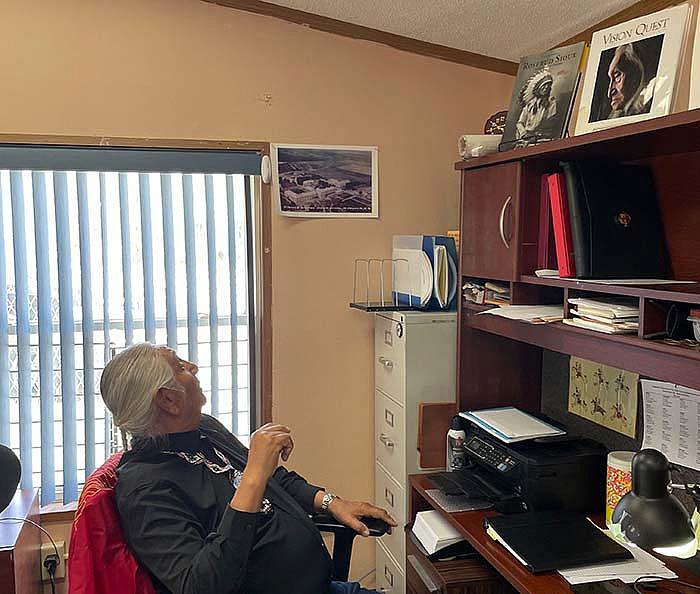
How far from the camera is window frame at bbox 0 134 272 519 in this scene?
2.47 m

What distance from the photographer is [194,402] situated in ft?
6.00

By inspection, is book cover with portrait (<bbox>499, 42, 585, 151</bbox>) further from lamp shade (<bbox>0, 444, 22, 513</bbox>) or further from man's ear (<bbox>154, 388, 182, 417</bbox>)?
lamp shade (<bbox>0, 444, 22, 513</bbox>)

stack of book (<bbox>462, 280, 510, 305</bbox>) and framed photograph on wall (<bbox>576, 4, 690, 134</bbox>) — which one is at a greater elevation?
framed photograph on wall (<bbox>576, 4, 690, 134</bbox>)

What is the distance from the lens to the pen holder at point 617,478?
1.79 m

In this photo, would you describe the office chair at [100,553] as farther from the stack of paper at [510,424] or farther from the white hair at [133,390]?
the stack of paper at [510,424]

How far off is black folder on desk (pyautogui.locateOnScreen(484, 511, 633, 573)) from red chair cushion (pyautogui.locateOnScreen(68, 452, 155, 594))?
33.9 inches

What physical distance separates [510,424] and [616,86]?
1.00m

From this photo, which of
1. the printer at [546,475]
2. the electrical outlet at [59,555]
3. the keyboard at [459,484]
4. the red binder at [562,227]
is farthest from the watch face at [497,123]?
the electrical outlet at [59,555]

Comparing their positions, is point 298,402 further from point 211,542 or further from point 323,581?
point 211,542

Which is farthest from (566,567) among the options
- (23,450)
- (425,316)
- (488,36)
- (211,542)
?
(23,450)

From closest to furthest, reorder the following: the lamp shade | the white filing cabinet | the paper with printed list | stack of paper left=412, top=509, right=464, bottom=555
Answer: the paper with printed list → stack of paper left=412, top=509, right=464, bottom=555 → the lamp shade → the white filing cabinet

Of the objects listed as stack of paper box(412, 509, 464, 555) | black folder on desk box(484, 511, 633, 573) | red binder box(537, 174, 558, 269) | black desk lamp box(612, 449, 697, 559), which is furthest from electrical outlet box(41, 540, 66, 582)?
black desk lamp box(612, 449, 697, 559)

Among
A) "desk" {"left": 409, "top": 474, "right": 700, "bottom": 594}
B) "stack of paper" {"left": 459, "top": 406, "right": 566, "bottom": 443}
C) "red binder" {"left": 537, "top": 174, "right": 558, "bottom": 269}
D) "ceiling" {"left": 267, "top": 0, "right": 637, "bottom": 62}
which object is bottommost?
"desk" {"left": 409, "top": 474, "right": 700, "bottom": 594}

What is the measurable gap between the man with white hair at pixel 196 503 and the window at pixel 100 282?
0.75 meters
